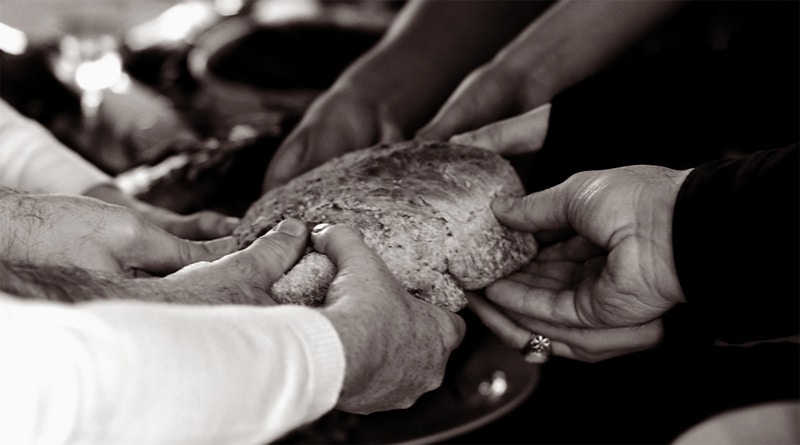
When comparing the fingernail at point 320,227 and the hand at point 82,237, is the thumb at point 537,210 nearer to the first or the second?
the fingernail at point 320,227

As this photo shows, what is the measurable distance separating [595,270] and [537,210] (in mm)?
196

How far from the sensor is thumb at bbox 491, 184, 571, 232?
53.9 inches

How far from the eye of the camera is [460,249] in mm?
1375

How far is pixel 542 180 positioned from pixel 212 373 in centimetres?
94

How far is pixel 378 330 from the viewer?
3.36 feet

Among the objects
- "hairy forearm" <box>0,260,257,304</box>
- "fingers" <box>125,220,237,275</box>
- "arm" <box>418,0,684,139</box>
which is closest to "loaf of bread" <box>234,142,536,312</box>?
"fingers" <box>125,220,237,275</box>

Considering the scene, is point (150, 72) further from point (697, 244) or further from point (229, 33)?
point (697, 244)

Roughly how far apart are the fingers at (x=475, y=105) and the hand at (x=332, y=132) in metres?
0.17

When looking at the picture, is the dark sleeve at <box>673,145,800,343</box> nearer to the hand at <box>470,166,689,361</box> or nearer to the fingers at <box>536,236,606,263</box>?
the hand at <box>470,166,689,361</box>

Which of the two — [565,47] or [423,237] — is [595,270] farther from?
[565,47]

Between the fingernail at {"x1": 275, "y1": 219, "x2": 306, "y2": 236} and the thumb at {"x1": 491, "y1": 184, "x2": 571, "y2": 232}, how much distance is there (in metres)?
0.36

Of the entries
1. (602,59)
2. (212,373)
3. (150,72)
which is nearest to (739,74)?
(602,59)

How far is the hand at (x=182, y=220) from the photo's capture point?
158 cm

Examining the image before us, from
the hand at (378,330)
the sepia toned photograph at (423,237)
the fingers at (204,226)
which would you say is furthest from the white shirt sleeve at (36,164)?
the hand at (378,330)
